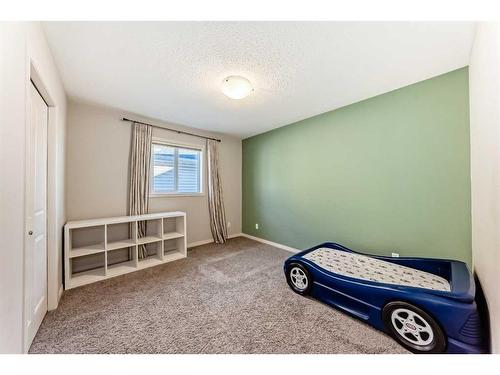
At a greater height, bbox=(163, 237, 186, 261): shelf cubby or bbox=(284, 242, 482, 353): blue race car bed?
bbox=(284, 242, 482, 353): blue race car bed

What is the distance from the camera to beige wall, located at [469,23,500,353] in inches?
39.7

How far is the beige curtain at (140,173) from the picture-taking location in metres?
2.83

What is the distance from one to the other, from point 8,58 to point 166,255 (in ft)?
8.99

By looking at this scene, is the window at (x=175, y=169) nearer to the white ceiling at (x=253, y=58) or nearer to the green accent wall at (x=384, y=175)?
the white ceiling at (x=253, y=58)

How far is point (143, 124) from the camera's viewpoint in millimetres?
2898

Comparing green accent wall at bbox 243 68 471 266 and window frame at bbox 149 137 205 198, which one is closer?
green accent wall at bbox 243 68 471 266

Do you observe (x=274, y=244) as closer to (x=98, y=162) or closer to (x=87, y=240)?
(x=87, y=240)

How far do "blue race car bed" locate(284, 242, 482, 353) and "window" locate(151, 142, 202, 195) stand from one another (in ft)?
7.91

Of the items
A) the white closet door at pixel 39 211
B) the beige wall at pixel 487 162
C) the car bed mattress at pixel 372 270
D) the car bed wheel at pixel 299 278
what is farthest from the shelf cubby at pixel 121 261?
the beige wall at pixel 487 162

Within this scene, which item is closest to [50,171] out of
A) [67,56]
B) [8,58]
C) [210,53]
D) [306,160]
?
[67,56]

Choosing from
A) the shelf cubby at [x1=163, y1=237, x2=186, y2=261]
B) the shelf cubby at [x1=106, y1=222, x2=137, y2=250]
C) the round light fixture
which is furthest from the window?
the round light fixture

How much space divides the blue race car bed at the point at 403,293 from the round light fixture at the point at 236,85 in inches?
73.7

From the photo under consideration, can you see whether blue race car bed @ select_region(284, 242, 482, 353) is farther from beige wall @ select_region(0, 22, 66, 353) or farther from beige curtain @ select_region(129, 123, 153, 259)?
beige curtain @ select_region(129, 123, 153, 259)
